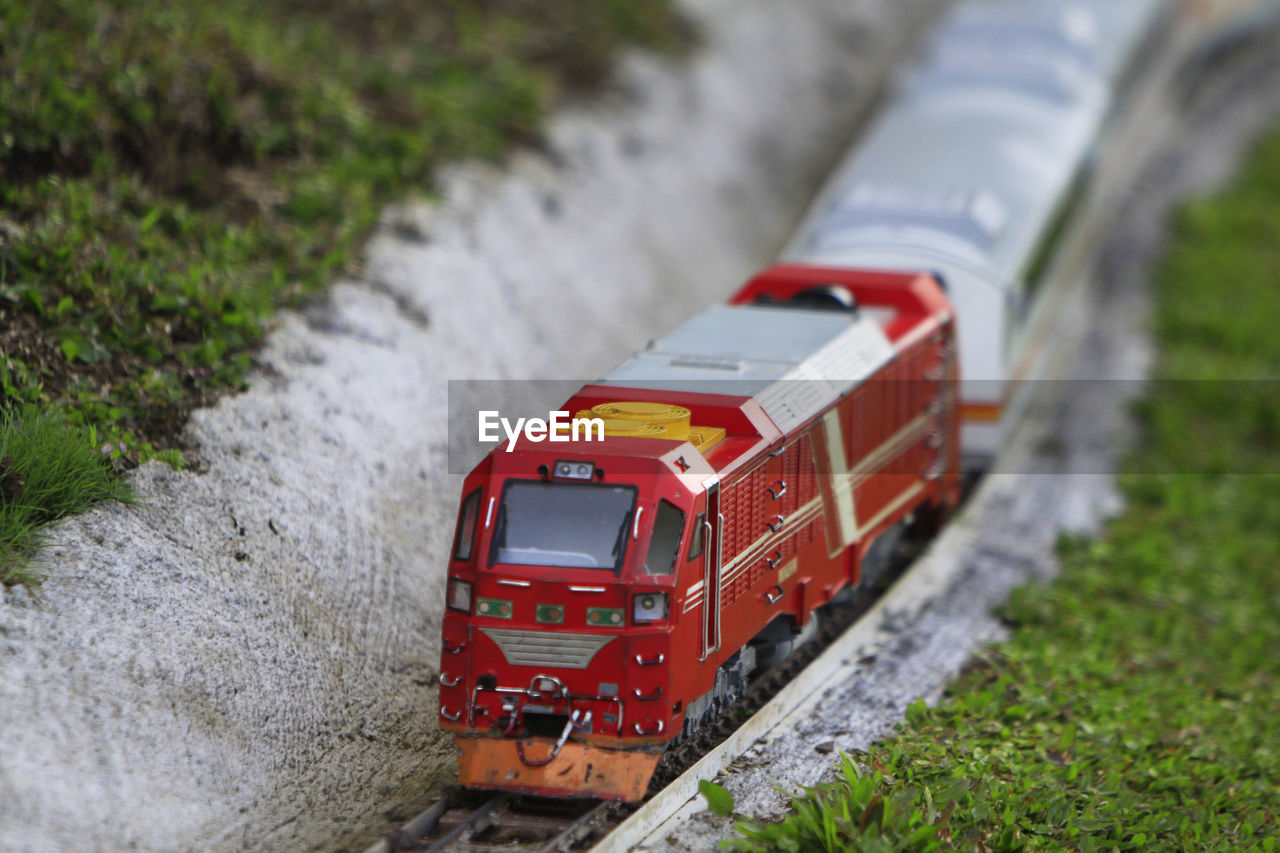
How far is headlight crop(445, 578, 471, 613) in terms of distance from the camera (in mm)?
9609

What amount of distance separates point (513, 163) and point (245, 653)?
35.7 feet

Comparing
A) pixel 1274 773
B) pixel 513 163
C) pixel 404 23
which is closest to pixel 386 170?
pixel 513 163

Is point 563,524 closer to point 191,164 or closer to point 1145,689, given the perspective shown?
point 1145,689

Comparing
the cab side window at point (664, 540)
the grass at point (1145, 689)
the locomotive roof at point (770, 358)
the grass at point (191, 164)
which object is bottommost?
the grass at point (1145, 689)

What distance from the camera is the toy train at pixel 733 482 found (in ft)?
30.9

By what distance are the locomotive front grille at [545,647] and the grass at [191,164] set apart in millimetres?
4106

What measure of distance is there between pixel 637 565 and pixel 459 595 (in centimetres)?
143

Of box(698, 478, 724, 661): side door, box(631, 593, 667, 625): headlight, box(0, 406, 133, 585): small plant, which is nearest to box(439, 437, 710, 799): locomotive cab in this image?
box(631, 593, 667, 625): headlight

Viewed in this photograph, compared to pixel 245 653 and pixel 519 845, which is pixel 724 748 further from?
pixel 245 653

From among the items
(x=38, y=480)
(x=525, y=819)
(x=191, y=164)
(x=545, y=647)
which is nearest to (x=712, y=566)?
(x=545, y=647)

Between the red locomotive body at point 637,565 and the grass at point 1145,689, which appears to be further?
the grass at point 1145,689

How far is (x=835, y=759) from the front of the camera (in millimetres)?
10797

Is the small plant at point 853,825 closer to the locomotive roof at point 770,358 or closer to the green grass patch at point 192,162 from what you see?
the locomotive roof at point 770,358

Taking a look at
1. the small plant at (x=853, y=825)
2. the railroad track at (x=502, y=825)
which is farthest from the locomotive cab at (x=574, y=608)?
the small plant at (x=853, y=825)
